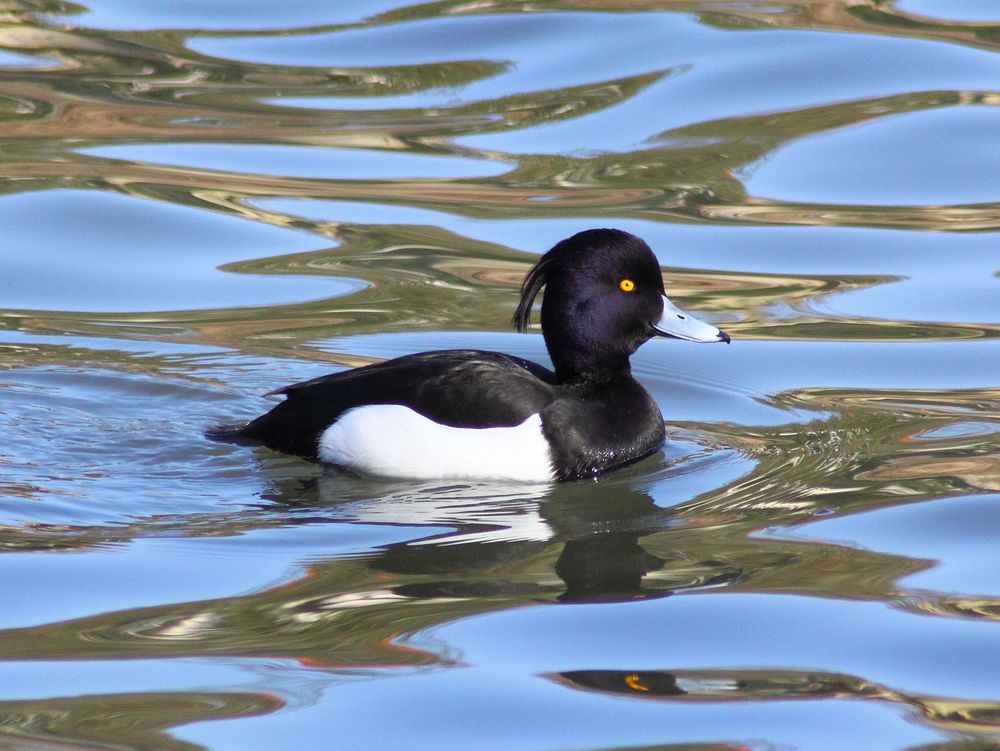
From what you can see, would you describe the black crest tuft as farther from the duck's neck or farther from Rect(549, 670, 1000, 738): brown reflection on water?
Rect(549, 670, 1000, 738): brown reflection on water

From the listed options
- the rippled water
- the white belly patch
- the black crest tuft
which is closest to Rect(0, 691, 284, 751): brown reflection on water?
the rippled water

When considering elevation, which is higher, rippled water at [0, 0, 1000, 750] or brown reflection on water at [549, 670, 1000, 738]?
rippled water at [0, 0, 1000, 750]

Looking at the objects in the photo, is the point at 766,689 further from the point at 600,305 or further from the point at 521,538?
the point at 600,305

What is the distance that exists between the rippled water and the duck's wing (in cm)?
17

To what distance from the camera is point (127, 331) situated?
7.58 metres

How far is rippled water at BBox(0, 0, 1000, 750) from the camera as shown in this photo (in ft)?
13.3

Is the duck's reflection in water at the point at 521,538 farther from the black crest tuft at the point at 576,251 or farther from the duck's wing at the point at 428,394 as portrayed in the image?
the black crest tuft at the point at 576,251

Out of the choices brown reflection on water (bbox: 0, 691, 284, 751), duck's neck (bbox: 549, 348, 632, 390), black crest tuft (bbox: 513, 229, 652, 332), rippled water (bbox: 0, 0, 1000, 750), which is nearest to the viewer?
brown reflection on water (bbox: 0, 691, 284, 751)

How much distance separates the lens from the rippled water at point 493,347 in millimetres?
4066

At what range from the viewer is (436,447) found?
5910 mm

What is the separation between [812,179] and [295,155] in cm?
309

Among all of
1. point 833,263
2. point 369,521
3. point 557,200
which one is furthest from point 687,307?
point 369,521

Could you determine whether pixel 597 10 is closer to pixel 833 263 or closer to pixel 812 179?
pixel 812 179

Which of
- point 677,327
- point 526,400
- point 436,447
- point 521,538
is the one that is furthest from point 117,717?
point 677,327
